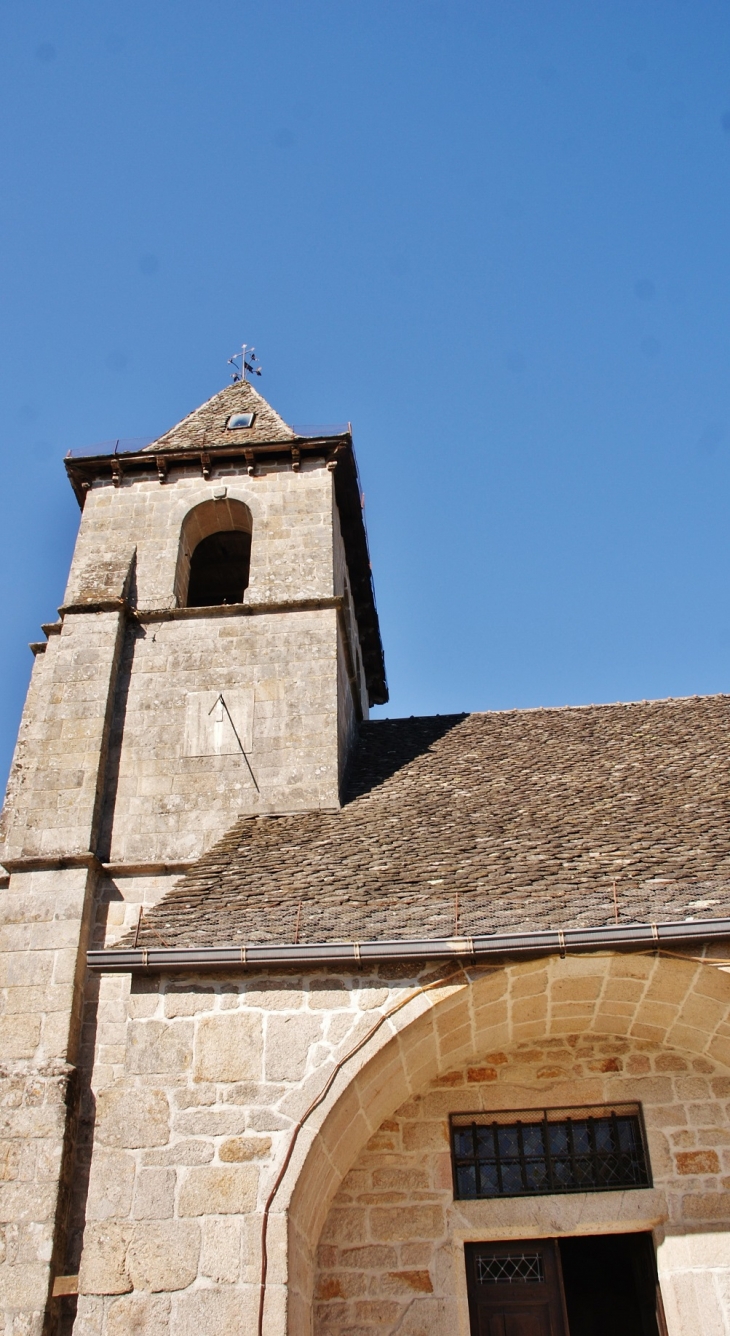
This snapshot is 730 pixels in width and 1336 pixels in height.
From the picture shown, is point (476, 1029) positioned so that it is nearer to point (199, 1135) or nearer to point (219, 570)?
point (199, 1135)

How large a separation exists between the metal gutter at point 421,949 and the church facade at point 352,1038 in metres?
0.02

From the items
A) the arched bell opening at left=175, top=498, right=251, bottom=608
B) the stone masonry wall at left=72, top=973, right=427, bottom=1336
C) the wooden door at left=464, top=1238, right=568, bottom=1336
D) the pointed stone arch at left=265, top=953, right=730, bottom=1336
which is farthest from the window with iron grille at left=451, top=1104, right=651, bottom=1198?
the arched bell opening at left=175, top=498, right=251, bottom=608

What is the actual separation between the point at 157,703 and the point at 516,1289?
5874 millimetres

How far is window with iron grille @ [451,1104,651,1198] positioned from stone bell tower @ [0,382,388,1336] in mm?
2774

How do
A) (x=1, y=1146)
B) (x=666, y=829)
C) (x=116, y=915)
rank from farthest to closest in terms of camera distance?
1. (x=116, y=915)
2. (x=666, y=829)
3. (x=1, y=1146)

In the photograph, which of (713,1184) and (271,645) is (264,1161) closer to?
(713,1184)

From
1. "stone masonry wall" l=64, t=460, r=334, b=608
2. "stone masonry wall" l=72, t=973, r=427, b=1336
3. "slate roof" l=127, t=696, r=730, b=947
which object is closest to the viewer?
A: "stone masonry wall" l=72, t=973, r=427, b=1336

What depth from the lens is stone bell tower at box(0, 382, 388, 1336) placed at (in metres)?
7.83

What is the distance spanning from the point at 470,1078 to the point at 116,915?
125 inches

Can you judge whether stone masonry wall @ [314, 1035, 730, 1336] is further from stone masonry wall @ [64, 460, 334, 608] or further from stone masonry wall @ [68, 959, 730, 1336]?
stone masonry wall @ [64, 460, 334, 608]

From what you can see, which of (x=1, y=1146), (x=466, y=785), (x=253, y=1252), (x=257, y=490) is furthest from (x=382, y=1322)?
(x=257, y=490)

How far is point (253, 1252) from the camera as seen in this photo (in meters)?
5.64

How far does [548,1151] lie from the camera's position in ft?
23.6

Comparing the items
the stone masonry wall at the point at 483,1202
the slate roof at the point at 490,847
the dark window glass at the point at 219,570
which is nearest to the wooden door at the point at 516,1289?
the stone masonry wall at the point at 483,1202
